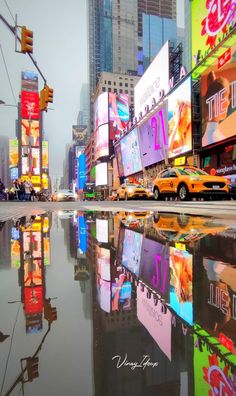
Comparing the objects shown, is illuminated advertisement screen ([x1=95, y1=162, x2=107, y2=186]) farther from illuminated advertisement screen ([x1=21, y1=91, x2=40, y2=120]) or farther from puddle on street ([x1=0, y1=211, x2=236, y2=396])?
puddle on street ([x1=0, y1=211, x2=236, y2=396])

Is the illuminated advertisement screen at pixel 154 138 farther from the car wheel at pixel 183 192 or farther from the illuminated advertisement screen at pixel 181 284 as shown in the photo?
the illuminated advertisement screen at pixel 181 284

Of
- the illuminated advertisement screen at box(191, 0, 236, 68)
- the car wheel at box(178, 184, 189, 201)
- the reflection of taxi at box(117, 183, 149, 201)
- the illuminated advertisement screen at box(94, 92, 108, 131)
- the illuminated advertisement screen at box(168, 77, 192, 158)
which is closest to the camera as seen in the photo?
the car wheel at box(178, 184, 189, 201)

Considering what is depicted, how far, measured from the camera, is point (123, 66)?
635ft

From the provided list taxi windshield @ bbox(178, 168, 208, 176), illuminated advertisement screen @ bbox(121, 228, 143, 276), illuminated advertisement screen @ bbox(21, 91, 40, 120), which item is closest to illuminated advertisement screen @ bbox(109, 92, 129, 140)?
illuminated advertisement screen @ bbox(21, 91, 40, 120)

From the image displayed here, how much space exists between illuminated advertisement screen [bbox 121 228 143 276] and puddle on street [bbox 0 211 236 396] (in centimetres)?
2

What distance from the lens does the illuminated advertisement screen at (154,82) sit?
1732 inches

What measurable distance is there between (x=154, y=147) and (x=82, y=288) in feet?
152

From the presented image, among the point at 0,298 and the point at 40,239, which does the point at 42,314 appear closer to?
the point at 0,298

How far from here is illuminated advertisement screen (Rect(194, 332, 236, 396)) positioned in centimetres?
84

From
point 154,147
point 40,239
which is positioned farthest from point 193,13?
point 40,239

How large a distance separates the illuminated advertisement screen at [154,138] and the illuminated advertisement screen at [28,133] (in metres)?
53.9

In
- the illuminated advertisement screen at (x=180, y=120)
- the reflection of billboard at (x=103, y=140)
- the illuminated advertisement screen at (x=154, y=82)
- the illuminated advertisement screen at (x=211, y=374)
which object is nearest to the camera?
the illuminated advertisement screen at (x=211, y=374)

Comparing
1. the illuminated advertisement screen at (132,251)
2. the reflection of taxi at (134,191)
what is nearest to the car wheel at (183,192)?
the reflection of taxi at (134,191)

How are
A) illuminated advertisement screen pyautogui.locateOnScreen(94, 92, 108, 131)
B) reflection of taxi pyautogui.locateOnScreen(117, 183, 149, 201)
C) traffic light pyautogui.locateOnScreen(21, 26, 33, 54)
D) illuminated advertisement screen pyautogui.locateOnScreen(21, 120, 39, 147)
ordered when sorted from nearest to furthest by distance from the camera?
1. traffic light pyautogui.locateOnScreen(21, 26, 33, 54)
2. reflection of taxi pyautogui.locateOnScreen(117, 183, 149, 201)
3. illuminated advertisement screen pyautogui.locateOnScreen(94, 92, 108, 131)
4. illuminated advertisement screen pyautogui.locateOnScreen(21, 120, 39, 147)
